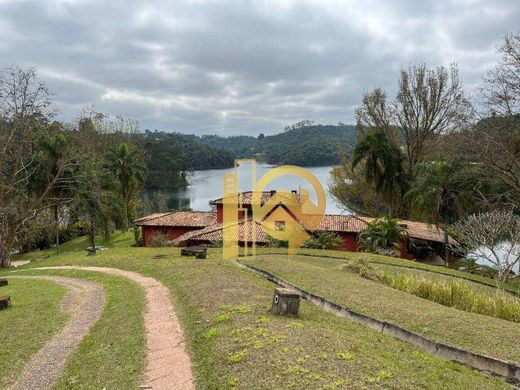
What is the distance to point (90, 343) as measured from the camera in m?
9.85

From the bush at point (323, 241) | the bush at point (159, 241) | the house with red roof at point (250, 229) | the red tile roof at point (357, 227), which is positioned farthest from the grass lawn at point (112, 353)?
the red tile roof at point (357, 227)

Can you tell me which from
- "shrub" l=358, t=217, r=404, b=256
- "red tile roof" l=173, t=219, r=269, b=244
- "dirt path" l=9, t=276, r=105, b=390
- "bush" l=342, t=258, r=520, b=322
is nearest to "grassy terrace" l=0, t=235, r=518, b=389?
"dirt path" l=9, t=276, r=105, b=390

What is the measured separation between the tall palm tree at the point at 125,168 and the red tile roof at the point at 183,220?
279 inches

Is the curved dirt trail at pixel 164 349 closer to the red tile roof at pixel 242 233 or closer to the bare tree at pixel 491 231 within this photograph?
the red tile roof at pixel 242 233

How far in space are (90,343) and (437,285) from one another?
1090 cm

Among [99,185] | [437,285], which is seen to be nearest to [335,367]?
[437,285]

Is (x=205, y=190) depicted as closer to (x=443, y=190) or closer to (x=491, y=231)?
(x=443, y=190)

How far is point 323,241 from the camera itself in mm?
30969

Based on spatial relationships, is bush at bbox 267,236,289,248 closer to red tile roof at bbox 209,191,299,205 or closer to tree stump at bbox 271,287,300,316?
red tile roof at bbox 209,191,299,205

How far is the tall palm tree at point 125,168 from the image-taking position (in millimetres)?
49062

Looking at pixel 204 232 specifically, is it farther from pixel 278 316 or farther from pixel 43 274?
pixel 278 316

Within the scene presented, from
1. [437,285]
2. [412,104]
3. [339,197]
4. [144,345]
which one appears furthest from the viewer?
[339,197]

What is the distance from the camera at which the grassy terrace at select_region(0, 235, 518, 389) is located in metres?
6.63

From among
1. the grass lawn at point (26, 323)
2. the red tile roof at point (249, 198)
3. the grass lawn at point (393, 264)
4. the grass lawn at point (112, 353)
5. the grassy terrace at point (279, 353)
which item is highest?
the red tile roof at point (249, 198)
